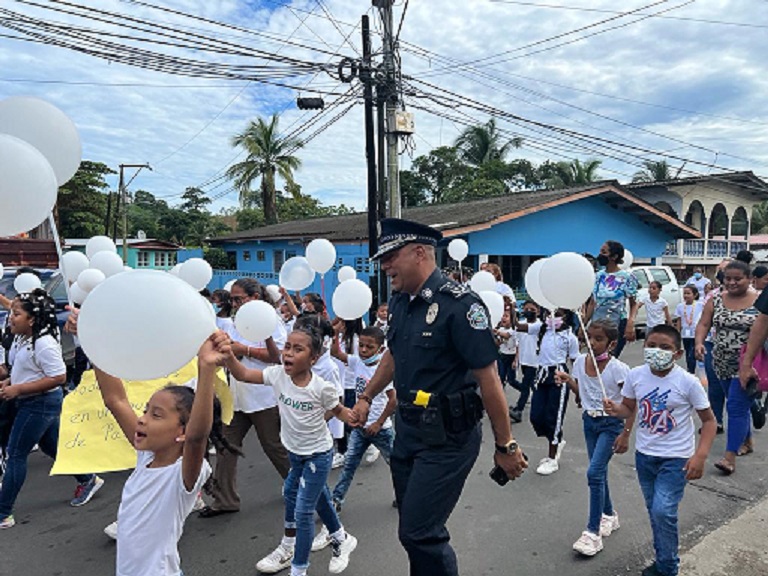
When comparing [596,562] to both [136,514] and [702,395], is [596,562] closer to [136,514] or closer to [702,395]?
[702,395]

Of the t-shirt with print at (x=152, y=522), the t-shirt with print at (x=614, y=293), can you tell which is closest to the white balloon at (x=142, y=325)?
the t-shirt with print at (x=152, y=522)

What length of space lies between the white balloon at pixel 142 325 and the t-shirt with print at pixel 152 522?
1.44 ft

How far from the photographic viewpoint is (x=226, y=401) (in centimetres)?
267

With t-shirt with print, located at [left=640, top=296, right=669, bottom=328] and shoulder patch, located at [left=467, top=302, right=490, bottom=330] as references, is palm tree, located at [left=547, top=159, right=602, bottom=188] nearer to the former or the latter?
t-shirt with print, located at [left=640, top=296, right=669, bottom=328]

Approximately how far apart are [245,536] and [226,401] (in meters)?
1.44

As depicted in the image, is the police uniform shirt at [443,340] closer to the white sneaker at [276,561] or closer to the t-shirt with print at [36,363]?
the white sneaker at [276,561]

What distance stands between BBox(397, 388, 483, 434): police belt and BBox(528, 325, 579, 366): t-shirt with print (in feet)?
9.55

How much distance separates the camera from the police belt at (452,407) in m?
2.41

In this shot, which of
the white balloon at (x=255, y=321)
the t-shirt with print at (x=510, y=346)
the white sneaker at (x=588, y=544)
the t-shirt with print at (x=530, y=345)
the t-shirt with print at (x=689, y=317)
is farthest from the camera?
the t-shirt with print at (x=689, y=317)

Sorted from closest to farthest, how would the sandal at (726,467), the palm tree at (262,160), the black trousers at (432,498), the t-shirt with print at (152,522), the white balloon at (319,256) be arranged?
the t-shirt with print at (152,522), the black trousers at (432,498), the sandal at (726,467), the white balloon at (319,256), the palm tree at (262,160)

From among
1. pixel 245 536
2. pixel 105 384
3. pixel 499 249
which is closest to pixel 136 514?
pixel 105 384

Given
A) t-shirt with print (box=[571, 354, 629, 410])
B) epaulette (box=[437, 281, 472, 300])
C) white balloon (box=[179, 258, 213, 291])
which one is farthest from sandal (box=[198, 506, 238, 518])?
t-shirt with print (box=[571, 354, 629, 410])

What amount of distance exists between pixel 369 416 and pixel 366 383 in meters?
0.37

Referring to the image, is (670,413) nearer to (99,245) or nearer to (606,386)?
(606,386)
